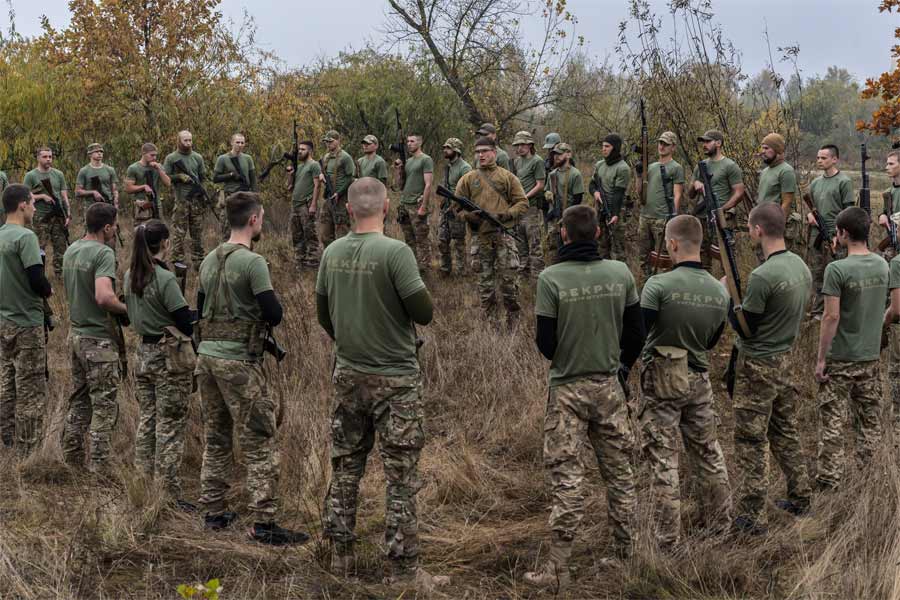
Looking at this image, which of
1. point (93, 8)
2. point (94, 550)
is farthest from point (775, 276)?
point (93, 8)

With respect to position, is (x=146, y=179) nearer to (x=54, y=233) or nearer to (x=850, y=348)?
(x=54, y=233)

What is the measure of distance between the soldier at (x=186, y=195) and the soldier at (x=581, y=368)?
8.96 m

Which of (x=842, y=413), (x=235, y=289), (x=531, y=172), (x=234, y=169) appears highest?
(x=234, y=169)

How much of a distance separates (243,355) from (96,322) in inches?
65.2

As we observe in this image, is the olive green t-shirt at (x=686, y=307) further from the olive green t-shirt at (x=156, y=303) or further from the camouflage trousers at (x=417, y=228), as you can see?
the camouflage trousers at (x=417, y=228)

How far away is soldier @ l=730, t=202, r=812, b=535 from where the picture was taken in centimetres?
509

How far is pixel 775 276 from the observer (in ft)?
16.6

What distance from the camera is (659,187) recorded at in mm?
10406

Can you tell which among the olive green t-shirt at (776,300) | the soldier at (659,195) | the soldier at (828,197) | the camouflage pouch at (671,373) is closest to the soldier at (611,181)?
the soldier at (659,195)

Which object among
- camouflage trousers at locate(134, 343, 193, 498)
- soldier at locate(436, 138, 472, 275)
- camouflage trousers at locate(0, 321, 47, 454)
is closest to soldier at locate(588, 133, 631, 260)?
soldier at locate(436, 138, 472, 275)

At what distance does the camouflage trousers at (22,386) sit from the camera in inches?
257

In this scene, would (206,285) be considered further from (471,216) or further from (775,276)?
(471,216)

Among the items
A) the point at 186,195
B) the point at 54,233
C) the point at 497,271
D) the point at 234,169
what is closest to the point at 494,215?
the point at 497,271

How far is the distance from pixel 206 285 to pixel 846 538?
3.87m
